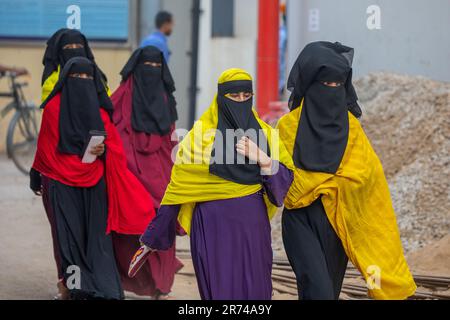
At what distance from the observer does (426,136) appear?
942 cm

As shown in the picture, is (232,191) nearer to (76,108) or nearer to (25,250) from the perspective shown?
(76,108)

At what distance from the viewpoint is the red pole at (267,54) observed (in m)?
13.0

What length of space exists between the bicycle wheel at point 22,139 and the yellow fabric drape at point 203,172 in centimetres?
619

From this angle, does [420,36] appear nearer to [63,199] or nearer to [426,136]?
[426,136]

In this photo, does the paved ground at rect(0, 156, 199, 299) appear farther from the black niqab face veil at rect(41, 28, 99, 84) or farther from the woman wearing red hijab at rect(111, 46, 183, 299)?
the black niqab face veil at rect(41, 28, 99, 84)

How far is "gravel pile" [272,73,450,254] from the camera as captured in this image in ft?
28.0

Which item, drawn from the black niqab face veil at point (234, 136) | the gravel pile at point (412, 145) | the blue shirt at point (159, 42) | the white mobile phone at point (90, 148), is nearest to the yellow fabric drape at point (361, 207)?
the black niqab face veil at point (234, 136)

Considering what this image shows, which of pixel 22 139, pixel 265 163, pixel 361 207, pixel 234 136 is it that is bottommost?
pixel 22 139

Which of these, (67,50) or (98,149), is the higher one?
(67,50)

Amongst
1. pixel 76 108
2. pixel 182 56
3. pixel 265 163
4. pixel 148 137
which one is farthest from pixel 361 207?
pixel 182 56

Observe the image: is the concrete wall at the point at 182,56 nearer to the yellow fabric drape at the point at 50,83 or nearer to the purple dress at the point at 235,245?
the yellow fabric drape at the point at 50,83

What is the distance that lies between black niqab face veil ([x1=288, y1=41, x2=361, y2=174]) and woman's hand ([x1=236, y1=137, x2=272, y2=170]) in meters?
0.34

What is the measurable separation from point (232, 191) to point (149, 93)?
7.83 ft

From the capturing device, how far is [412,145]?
945 centimetres
